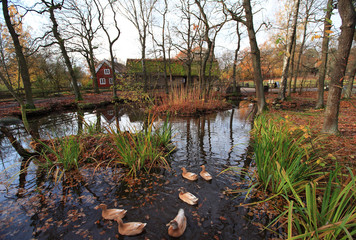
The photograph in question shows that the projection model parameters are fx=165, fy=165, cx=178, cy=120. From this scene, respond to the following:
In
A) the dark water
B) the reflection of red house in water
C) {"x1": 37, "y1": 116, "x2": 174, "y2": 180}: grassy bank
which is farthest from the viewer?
the reflection of red house in water

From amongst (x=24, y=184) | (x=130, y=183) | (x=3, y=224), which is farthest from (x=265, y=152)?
(x=24, y=184)

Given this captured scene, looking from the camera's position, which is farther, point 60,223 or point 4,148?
point 4,148

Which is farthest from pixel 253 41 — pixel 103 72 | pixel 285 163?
pixel 103 72

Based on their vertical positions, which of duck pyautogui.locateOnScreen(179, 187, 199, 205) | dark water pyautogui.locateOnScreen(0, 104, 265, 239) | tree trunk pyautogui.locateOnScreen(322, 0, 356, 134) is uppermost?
tree trunk pyautogui.locateOnScreen(322, 0, 356, 134)

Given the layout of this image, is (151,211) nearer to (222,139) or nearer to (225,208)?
(225,208)

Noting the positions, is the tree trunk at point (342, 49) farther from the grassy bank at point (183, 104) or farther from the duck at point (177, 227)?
the grassy bank at point (183, 104)

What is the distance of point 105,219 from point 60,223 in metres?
0.56

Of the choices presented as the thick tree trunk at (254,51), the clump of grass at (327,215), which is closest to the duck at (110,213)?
the clump of grass at (327,215)

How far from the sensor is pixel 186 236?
1972 mm

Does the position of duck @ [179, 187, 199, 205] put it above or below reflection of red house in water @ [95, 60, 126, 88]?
below

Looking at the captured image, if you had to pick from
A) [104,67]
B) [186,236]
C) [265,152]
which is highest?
[104,67]

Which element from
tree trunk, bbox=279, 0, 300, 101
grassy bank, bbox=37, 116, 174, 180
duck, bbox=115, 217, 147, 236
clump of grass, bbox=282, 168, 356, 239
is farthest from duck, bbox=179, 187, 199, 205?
tree trunk, bbox=279, 0, 300, 101

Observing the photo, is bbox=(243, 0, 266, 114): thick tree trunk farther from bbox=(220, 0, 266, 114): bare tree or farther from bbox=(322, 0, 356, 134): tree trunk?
bbox=(322, 0, 356, 134): tree trunk

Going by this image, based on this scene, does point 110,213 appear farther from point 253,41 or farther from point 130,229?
point 253,41
